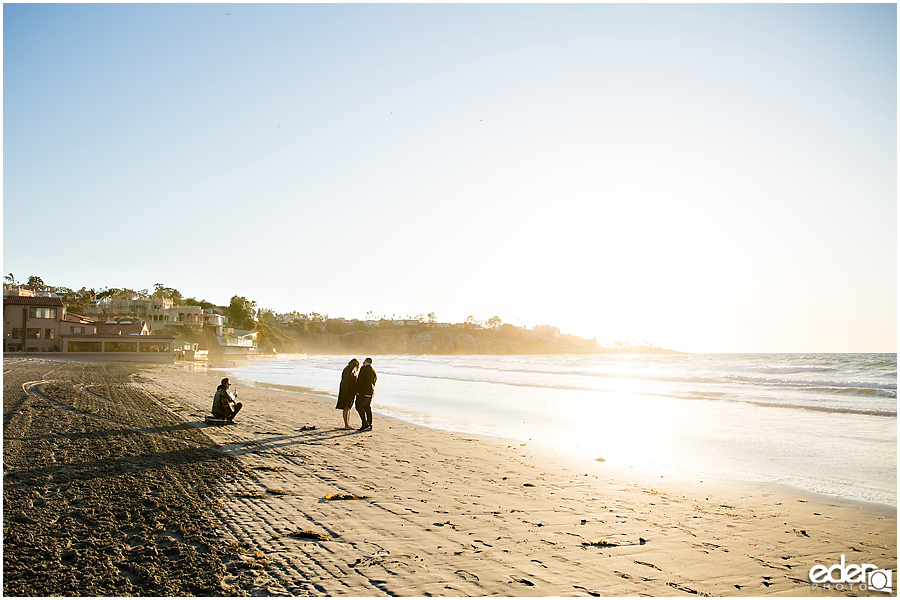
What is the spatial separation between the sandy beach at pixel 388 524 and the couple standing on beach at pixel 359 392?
230 cm

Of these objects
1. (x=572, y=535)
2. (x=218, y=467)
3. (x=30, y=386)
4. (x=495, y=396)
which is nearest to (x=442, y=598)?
(x=572, y=535)

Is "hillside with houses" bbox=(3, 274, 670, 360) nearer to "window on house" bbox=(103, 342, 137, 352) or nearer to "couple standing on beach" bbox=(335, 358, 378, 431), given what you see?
"window on house" bbox=(103, 342, 137, 352)

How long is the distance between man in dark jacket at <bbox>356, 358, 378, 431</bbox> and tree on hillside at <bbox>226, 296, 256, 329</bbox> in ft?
350

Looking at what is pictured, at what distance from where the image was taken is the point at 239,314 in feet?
370

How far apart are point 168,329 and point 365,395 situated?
294ft

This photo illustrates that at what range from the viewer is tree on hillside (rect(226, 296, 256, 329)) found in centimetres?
11238

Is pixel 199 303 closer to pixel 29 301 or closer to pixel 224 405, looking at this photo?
pixel 29 301

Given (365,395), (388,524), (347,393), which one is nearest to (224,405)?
(347,393)

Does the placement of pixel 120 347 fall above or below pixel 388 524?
below

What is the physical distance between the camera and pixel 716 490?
8.19 metres

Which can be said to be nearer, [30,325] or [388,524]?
[388,524]

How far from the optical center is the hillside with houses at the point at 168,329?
55.9 meters

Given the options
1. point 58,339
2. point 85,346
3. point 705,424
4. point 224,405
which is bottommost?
point 85,346

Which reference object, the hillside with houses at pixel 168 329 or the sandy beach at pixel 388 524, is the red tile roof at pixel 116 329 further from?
the sandy beach at pixel 388 524
